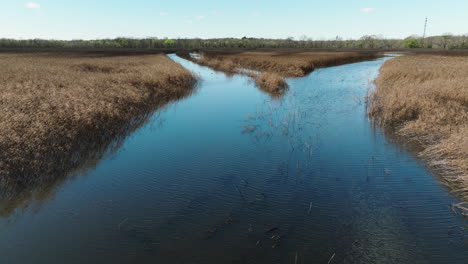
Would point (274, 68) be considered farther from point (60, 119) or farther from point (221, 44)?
point (221, 44)

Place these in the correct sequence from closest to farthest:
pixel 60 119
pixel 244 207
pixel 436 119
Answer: pixel 244 207, pixel 60 119, pixel 436 119

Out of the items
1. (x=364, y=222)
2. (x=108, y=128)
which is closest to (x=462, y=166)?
(x=364, y=222)

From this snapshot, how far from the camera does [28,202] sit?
7.41 meters

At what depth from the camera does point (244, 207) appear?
24.1 feet

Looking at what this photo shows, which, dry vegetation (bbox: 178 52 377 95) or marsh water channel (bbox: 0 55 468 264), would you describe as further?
dry vegetation (bbox: 178 52 377 95)

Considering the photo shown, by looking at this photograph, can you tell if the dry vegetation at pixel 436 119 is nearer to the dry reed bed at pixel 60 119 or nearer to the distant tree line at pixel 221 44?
the dry reed bed at pixel 60 119

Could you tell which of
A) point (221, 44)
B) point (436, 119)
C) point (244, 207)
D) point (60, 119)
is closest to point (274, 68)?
point (436, 119)

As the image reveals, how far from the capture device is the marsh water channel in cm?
581

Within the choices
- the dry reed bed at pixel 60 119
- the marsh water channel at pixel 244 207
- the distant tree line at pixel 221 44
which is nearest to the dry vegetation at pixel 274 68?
the dry reed bed at pixel 60 119

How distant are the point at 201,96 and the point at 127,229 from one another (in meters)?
16.7

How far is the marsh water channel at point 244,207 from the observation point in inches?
229

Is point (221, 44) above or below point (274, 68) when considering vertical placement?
above

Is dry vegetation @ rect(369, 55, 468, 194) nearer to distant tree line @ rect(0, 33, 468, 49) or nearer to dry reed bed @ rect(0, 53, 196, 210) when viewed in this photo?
dry reed bed @ rect(0, 53, 196, 210)

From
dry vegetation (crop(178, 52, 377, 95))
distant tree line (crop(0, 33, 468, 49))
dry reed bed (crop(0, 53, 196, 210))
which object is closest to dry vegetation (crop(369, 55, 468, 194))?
dry vegetation (crop(178, 52, 377, 95))
